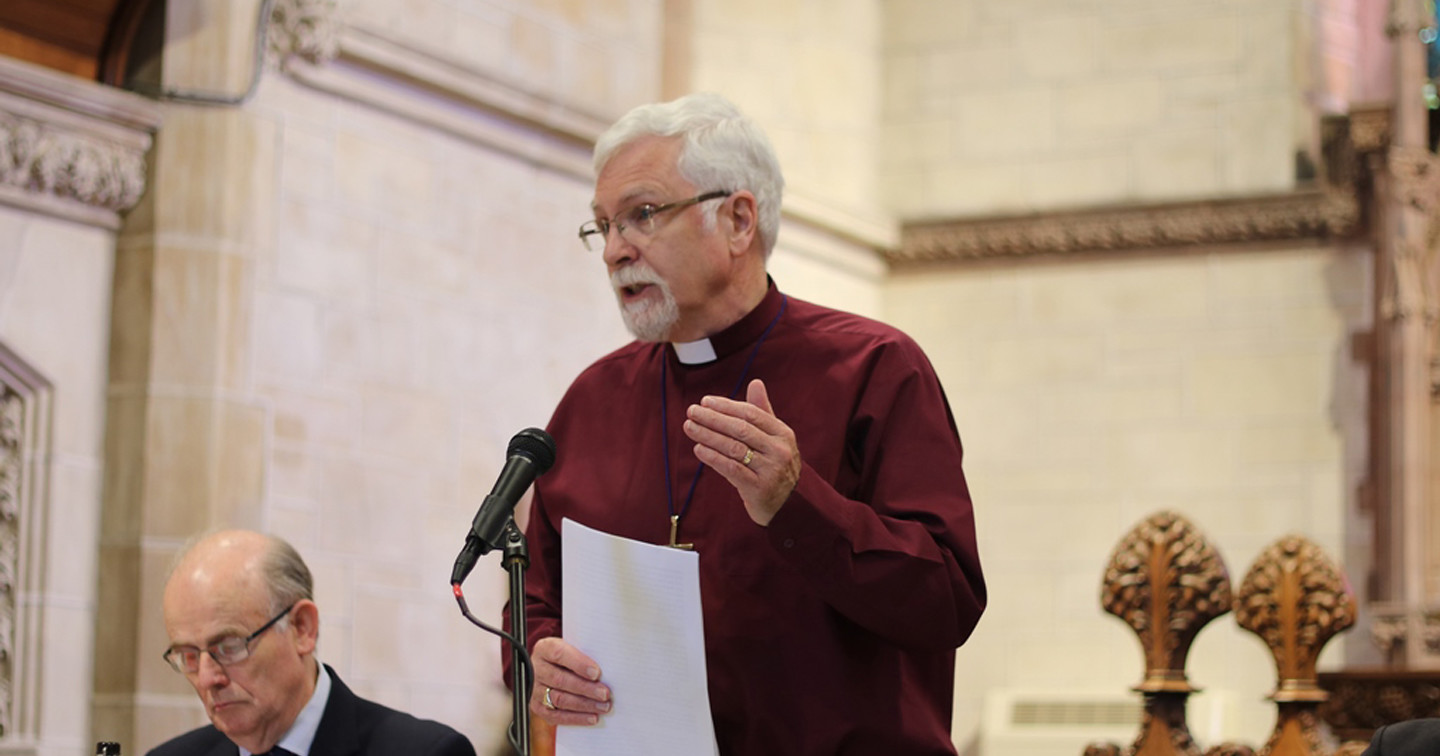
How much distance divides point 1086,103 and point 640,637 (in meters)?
5.99

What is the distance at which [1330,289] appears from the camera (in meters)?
7.50

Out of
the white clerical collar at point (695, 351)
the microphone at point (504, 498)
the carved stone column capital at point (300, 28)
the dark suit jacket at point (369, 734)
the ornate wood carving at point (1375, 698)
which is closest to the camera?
the microphone at point (504, 498)

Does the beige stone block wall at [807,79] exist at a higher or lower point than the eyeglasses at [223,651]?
higher

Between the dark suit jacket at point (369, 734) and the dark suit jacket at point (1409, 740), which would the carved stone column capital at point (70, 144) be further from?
the dark suit jacket at point (1409, 740)

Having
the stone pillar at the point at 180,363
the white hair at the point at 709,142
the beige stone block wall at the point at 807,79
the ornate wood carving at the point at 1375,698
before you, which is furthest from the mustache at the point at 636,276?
the beige stone block wall at the point at 807,79

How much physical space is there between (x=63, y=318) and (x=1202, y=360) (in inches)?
176

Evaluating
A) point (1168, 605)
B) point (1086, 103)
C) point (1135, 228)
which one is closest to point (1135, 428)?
point (1135, 228)

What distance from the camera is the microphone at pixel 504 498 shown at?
2.09 m

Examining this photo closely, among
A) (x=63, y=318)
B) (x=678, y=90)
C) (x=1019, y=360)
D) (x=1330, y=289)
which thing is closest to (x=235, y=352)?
(x=63, y=318)

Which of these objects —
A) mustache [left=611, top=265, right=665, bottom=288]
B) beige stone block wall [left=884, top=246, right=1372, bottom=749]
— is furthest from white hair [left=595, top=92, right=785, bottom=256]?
beige stone block wall [left=884, top=246, right=1372, bottom=749]

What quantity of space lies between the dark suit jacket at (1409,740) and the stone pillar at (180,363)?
3333 millimetres

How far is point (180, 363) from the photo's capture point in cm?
493

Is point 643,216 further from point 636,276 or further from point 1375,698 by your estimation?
point 1375,698

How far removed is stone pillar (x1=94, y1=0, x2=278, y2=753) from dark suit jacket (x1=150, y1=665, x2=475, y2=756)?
1609 millimetres
